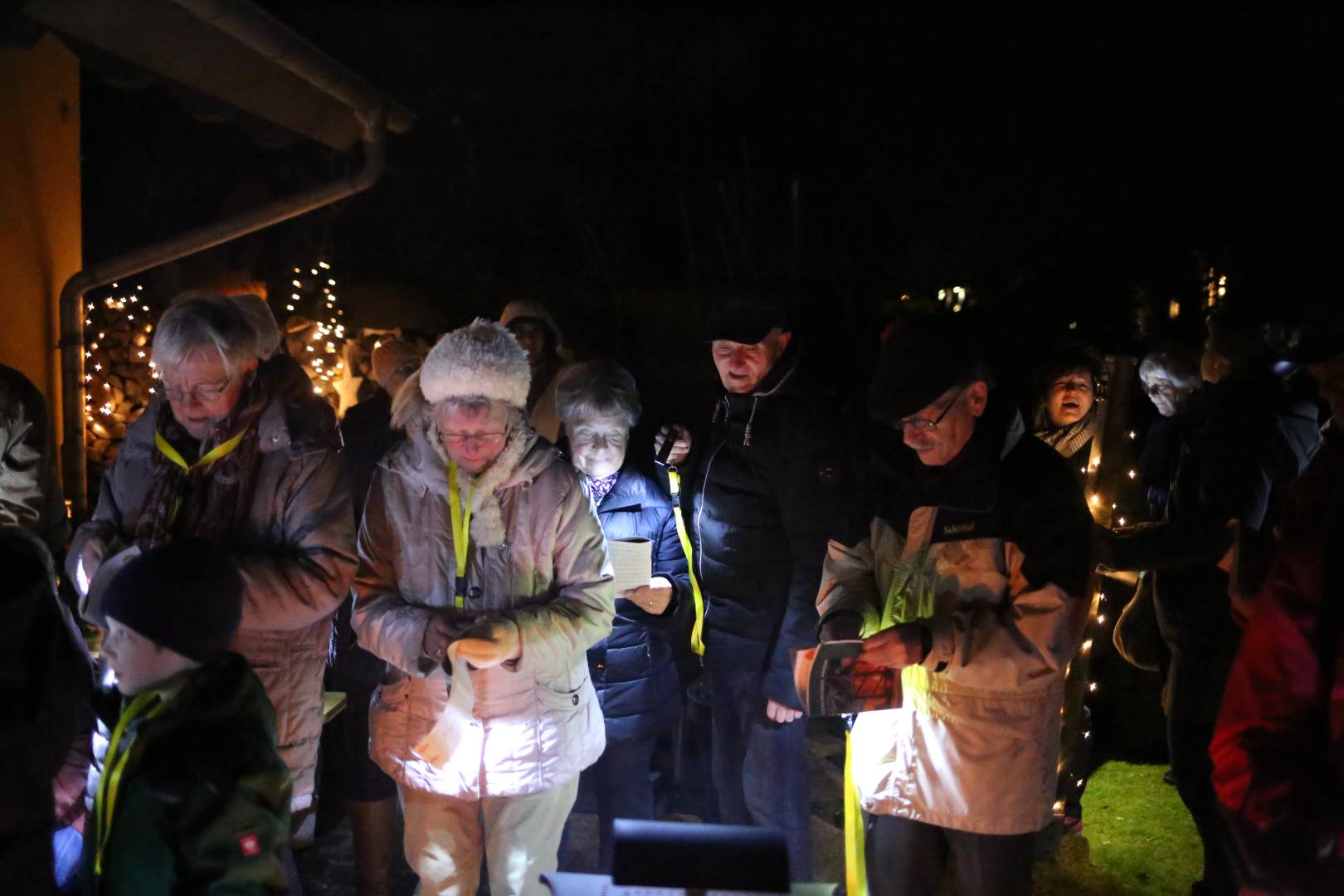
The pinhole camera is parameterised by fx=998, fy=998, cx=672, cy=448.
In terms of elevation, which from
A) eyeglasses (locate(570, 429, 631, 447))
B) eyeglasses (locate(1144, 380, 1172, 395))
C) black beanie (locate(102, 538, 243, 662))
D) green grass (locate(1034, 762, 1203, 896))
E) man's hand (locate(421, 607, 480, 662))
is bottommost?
green grass (locate(1034, 762, 1203, 896))

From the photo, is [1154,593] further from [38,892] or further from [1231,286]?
A: [1231,286]

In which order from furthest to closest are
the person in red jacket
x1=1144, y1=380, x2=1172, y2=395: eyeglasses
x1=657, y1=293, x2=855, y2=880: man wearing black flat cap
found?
x1=1144, y1=380, x2=1172, y2=395: eyeglasses, x1=657, y1=293, x2=855, y2=880: man wearing black flat cap, the person in red jacket

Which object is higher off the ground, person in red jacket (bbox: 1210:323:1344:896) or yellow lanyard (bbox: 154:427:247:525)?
yellow lanyard (bbox: 154:427:247:525)

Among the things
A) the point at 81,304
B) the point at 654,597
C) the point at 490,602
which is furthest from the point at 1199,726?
the point at 81,304

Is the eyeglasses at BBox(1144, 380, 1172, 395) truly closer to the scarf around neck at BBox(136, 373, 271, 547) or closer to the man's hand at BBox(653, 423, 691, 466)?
the man's hand at BBox(653, 423, 691, 466)

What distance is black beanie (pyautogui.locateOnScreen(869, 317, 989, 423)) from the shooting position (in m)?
2.56

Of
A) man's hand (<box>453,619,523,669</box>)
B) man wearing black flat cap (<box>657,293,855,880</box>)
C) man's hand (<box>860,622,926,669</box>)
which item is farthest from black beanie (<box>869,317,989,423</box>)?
man's hand (<box>453,619,523,669</box>)

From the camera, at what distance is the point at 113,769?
6.61 ft

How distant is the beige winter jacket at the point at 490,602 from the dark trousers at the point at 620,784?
0.72 metres

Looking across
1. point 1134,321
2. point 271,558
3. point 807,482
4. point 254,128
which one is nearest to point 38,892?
point 271,558

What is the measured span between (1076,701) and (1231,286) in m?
8.66

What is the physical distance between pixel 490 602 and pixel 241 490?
0.75 metres

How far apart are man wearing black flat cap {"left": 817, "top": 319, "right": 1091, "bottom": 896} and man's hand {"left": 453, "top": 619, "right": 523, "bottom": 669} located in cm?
86

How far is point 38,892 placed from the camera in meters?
2.06
